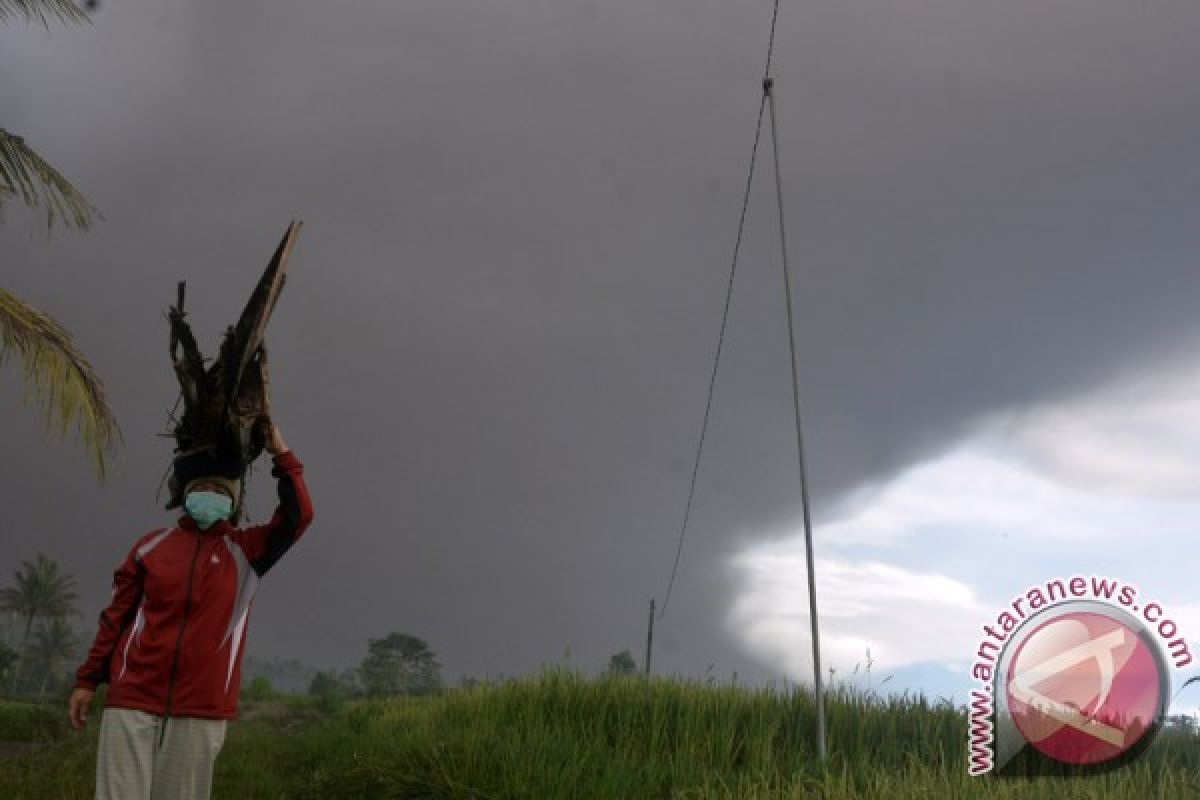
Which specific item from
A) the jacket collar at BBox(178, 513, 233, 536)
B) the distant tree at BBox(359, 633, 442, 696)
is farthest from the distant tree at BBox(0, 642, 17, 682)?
the jacket collar at BBox(178, 513, 233, 536)

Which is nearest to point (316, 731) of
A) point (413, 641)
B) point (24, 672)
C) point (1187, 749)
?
point (1187, 749)

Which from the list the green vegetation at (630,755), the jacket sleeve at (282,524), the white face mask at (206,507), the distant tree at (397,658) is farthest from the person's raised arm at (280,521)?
the distant tree at (397,658)

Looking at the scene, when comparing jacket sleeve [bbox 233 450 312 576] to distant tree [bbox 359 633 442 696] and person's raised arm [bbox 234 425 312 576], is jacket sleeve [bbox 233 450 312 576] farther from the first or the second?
distant tree [bbox 359 633 442 696]

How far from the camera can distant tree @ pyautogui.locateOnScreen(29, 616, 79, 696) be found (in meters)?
81.4

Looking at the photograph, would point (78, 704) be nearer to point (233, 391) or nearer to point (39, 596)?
point (233, 391)

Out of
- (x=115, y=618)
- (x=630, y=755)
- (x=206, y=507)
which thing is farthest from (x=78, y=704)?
A: (x=630, y=755)

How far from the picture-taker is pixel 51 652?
8194cm

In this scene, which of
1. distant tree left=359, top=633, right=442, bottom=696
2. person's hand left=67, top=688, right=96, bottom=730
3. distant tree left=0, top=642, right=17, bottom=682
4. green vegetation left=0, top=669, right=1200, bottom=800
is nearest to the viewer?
person's hand left=67, top=688, right=96, bottom=730

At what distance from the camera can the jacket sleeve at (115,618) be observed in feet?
14.8

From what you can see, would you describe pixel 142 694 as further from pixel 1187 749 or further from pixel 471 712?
pixel 1187 749

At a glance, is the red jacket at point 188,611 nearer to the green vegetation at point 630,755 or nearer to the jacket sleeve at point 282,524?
the jacket sleeve at point 282,524

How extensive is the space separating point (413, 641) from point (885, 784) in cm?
6545

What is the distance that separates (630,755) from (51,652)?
294 feet

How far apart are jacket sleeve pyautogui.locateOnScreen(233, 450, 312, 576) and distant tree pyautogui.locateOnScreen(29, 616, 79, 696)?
88.9 m
